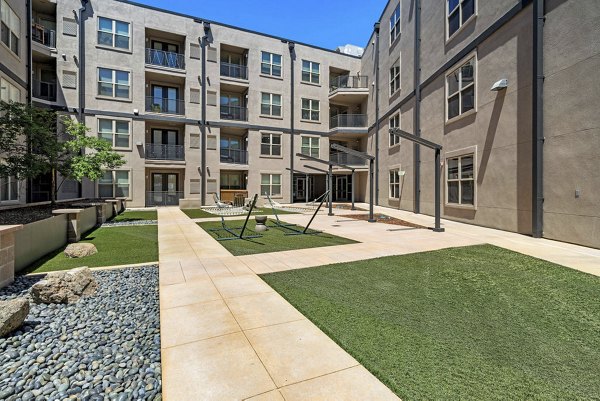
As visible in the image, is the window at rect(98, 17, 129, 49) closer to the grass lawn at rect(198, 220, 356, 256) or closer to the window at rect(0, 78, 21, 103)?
the window at rect(0, 78, 21, 103)

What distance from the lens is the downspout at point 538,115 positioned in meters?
8.24

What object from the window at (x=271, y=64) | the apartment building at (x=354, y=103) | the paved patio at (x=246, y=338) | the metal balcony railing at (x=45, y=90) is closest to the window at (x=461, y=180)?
the apartment building at (x=354, y=103)

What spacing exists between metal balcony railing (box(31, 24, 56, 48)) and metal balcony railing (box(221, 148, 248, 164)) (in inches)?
480

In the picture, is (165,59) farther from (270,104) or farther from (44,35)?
(270,104)

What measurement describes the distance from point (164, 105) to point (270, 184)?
32.4 feet

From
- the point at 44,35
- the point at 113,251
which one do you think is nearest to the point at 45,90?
the point at 44,35

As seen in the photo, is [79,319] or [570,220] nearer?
[79,319]

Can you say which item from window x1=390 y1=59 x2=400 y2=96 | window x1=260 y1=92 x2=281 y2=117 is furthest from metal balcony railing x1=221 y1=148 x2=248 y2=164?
window x1=390 y1=59 x2=400 y2=96

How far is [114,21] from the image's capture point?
19.5 meters

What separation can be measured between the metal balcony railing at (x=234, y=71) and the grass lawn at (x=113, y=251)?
16632mm

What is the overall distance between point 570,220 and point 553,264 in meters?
2.81

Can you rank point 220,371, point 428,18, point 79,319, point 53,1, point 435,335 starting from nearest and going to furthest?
point 220,371 < point 435,335 < point 79,319 < point 428,18 < point 53,1

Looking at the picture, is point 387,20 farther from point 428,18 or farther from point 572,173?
point 572,173

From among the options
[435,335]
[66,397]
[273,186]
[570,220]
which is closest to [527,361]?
[435,335]
